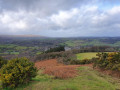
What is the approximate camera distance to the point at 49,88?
241 inches

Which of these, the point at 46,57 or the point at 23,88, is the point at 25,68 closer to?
the point at 23,88

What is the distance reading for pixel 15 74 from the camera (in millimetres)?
6453

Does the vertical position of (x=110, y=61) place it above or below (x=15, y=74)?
below

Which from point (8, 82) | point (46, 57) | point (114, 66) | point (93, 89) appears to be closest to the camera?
point (93, 89)

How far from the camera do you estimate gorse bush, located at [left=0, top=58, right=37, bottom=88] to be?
6398mm

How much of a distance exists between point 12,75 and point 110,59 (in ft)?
32.2

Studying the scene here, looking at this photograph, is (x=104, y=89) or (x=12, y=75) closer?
(x=104, y=89)

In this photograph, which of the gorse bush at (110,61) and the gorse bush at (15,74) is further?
the gorse bush at (110,61)

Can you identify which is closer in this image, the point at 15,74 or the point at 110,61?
the point at 15,74

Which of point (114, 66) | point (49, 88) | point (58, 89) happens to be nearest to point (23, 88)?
point (49, 88)

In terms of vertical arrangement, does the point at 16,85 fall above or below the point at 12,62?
below

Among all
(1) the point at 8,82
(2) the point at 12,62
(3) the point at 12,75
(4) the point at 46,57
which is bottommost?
(4) the point at 46,57

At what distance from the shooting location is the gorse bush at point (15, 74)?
6.40m

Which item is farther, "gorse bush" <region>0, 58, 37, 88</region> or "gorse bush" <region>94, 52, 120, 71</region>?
"gorse bush" <region>94, 52, 120, 71</region>
